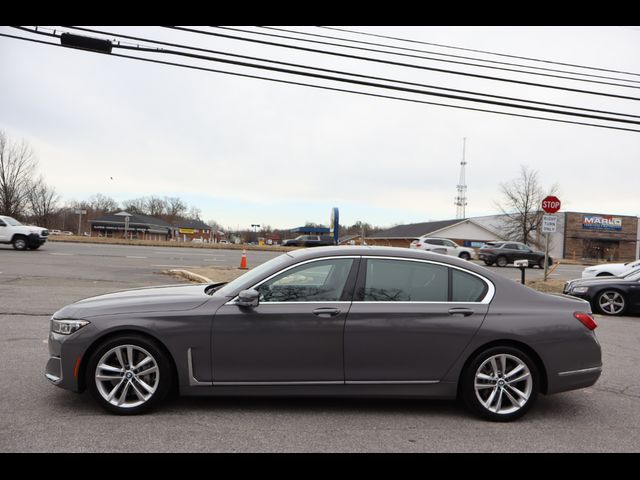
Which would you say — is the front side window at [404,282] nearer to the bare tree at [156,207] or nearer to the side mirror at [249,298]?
the side mirror at [249,298]

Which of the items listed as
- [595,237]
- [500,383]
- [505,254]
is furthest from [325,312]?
[595,237]

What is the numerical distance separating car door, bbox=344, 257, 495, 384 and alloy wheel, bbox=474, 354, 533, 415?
32cm

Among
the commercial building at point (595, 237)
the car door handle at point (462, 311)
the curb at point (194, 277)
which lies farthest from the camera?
the commercial building at point (595, 237)

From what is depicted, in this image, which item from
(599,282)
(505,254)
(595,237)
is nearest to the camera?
(599,282)

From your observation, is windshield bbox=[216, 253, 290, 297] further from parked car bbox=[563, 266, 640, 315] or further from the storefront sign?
the storefront sign

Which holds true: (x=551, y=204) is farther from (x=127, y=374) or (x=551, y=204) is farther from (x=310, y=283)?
(x=127, y=374)

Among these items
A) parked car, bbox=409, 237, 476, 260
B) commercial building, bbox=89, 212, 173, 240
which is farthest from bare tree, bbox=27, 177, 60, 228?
parked car, bbox=409, 237, 476, 260

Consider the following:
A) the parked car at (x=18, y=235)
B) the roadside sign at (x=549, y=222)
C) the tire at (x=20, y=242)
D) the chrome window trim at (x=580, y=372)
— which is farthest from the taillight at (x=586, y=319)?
the tire at (x=20, y=242)

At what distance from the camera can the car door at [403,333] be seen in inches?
155

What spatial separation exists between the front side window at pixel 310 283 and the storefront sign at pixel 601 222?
192 ft

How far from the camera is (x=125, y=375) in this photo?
3.85 meters

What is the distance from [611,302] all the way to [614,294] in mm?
193

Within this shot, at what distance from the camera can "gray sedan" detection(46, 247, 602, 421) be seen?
12.7ft
